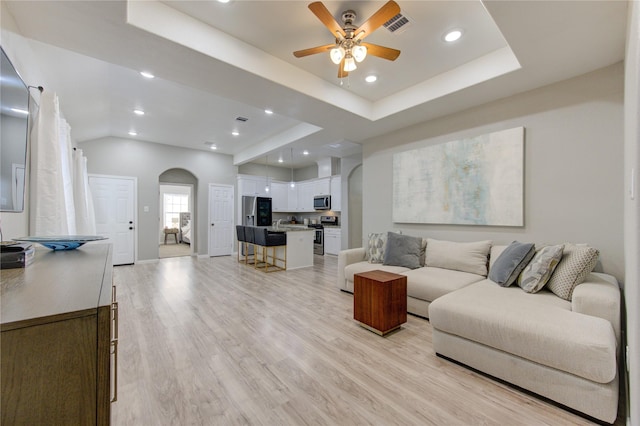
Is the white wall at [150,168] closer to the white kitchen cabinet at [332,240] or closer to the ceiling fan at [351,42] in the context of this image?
the white kitchen cabinet at [332,240]

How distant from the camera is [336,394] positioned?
1791mm

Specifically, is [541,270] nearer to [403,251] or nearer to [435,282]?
[435,282]

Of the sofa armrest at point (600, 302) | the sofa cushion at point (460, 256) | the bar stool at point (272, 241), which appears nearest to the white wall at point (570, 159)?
the sofa cushion at point (460, 256)

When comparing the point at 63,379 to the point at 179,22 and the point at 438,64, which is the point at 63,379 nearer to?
the point at 179,22

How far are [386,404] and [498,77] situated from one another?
10.6 ft

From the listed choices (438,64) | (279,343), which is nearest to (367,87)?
(438,64)

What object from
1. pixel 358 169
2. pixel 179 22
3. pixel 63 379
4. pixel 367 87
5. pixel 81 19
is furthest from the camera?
pixel 358 169

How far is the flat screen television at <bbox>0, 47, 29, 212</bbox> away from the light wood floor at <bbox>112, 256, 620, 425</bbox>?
1.50 metres

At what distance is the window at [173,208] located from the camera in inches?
439

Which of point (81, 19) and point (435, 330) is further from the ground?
point (81, 19)

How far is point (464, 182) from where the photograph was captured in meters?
3.53

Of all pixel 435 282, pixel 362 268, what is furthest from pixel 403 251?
pixel 435 282

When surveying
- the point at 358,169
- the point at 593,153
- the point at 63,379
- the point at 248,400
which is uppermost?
the point at 358,169

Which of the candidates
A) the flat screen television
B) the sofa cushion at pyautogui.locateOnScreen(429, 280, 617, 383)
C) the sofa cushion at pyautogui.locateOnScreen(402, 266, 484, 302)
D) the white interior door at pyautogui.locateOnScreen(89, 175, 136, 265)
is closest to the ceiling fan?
the flat screen television
